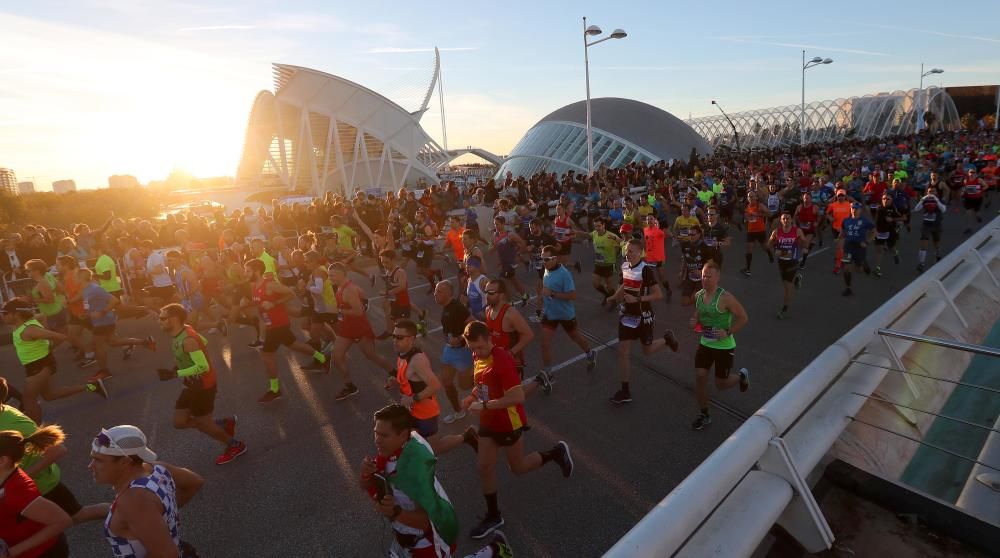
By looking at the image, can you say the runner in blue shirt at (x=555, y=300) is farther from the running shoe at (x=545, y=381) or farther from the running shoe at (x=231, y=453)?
the running shoe at (x=231, y=453)

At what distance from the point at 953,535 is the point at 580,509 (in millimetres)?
2395

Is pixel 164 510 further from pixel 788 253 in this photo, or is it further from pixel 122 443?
pixel 788 253

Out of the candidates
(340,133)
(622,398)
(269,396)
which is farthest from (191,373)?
(340,133)

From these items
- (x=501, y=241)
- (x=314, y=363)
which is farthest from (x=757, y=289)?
(x=314, y=363)

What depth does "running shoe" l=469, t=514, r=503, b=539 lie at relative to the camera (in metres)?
3.95

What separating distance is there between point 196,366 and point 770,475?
16.7 ft

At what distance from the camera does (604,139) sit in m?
39.1

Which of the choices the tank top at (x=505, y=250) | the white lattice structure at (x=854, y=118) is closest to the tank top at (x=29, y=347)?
the tank top at (x=505, y=250)

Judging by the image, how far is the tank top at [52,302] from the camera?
771cm

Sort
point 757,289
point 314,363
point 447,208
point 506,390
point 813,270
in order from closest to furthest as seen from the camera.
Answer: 1. point 506,390
2. point 314,363
3. point 757,289
4. point 813,270
5. point 447,208

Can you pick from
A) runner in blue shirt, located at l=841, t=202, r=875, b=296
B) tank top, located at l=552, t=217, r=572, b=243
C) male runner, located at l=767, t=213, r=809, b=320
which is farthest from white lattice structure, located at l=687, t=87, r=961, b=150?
male runner, located at l=767, t=213, r=809, b=320

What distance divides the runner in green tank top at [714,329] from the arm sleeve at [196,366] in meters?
5.08

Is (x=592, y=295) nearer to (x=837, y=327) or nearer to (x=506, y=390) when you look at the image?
(x=837, y=327)

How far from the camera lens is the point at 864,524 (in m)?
2.74
